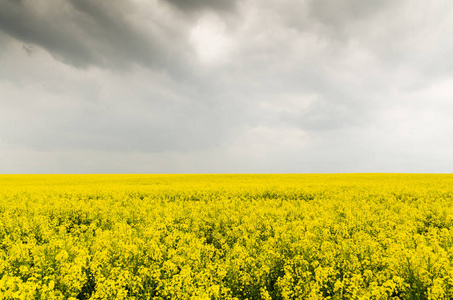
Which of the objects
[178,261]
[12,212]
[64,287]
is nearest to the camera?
[64,287]

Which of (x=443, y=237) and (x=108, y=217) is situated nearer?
(x=443, y=237)

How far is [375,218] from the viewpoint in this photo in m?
9.16

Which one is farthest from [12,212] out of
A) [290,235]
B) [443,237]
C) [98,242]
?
[443,237]

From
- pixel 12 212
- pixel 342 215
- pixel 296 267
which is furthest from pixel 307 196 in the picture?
pixel 12 212

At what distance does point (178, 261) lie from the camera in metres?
5.12

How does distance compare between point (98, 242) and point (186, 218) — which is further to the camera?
point (186, 218)

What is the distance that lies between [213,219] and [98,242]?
4.22m

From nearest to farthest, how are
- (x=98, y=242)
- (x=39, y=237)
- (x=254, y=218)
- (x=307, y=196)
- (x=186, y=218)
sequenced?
1. (x=98, y=242)
2. (x=39, y=237)
3. (x=254, y=218)
4. (x=186, y=218)
5. (x=307, y=196)

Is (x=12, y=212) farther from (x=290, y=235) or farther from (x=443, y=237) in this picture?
(x=443, y=237)

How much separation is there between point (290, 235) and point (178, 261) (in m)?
3.27

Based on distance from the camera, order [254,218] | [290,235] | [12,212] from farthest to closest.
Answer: [12,212] < [254,218] < [290,235]

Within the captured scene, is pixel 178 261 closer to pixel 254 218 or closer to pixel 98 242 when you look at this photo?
pixel 98 242

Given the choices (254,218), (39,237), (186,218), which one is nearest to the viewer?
(39,237)

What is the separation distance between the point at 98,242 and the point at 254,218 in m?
Result: 5.19
